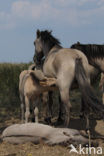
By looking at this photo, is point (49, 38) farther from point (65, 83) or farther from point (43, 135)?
point (43, 135)

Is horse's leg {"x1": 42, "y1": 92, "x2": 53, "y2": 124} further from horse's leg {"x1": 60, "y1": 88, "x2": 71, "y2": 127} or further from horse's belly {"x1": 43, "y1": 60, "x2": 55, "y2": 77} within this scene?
horse's leg {"x1": 60, "y1": 88, "x2": 71, "y2": 127}

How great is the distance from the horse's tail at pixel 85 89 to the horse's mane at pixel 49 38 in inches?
65.6

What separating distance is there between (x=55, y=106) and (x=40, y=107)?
0.73m

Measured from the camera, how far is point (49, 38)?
29.4 ft

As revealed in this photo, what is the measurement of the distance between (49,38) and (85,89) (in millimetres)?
2246

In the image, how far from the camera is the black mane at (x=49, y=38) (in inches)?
351

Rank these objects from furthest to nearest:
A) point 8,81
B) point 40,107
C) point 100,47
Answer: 1. point 8,81
2. point 40,107
3. point 100,47

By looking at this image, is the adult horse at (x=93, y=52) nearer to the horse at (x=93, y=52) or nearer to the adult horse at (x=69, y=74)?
the horse at (x=93, y=52)

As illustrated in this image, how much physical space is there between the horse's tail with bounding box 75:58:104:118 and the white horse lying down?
1362 millimetres

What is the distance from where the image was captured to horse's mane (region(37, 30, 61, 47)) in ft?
29.2

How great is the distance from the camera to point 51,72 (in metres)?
7.68

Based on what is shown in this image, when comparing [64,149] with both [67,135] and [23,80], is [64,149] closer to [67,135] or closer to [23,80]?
[67,135]

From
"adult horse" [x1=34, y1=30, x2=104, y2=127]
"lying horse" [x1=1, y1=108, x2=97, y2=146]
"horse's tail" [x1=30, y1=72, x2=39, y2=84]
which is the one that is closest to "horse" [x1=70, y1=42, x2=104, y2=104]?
"adult horse" [x1=34, y1=30, x2=104, y2=127]

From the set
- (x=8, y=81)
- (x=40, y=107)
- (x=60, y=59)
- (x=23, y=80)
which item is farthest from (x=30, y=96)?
(x=8, y=81)
